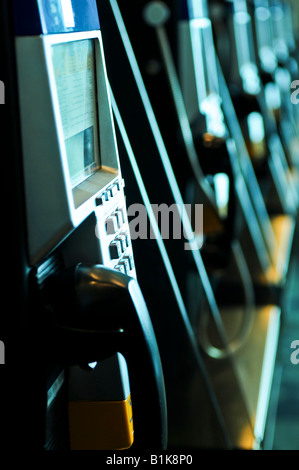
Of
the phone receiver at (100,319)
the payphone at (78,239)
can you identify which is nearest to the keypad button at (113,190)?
the payphone at (78,239)

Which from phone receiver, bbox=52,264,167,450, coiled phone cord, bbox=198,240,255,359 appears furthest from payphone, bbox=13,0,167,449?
coiled phone cord, bbox=198,240,255,359

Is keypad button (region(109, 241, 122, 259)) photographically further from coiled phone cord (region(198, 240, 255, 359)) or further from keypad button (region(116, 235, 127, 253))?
coiled phone cord (region(198, 240, 255, 359))

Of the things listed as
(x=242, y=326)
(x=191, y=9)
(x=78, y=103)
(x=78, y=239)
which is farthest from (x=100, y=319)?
(x=242, y=326)

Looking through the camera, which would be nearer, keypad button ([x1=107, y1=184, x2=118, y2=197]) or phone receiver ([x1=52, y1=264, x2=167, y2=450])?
phone receiver ([x1=52, y1=264, x2=167, y2=450])

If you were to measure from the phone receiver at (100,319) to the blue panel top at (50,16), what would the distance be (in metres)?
0.18

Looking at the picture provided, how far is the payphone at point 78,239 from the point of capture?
53 cm

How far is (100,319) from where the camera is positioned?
58cm

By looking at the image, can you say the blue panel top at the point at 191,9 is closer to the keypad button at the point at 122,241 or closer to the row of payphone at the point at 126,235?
the row of payphone at the point at 126,235

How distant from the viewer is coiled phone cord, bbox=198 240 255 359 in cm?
196

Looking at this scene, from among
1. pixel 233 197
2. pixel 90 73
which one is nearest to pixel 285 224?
pixel 233 197

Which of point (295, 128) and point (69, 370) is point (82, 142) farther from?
A: point (295, 128)

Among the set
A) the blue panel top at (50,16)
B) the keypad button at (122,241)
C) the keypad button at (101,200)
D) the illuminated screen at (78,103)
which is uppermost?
the blue panel top at (50,16)

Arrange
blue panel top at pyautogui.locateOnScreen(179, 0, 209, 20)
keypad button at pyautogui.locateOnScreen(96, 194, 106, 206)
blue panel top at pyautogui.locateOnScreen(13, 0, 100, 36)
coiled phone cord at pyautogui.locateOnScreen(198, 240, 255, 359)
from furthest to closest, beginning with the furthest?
1. coiled phone cord at pyautogui.locateOnScreen(198, 240, 255, 359)
2. blue panel top at pyautogui.locateOnScreen(179, 0, 209, 20)
3. keypad button at pyautogui.locateOnScreen(96, 194, 106, 206)
4. blue panel top at pyautogui.locateOnScreen(13, 0, 100, 36)

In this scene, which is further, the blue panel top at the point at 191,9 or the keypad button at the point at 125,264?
the blue panel top at the point at 191,9
